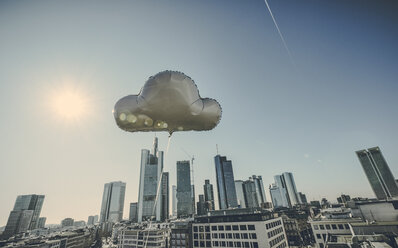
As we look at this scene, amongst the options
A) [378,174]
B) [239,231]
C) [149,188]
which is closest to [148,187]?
[149,188]

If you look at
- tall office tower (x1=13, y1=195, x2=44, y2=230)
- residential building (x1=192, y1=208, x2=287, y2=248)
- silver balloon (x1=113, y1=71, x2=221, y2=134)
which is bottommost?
residential building (x1=192, y1=208, x2=287, y2=248)

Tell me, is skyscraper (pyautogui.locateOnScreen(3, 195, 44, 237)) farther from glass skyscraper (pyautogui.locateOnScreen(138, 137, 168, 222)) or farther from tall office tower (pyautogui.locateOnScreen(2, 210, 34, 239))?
glass skyscraper (pyautogui.locateOnScreen(138, 137, 168, 222))

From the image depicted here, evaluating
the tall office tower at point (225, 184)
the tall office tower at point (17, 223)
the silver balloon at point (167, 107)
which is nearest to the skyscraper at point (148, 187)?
the tall office tower at point (225, 184)

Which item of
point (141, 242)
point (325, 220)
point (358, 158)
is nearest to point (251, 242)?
point (325, 220)

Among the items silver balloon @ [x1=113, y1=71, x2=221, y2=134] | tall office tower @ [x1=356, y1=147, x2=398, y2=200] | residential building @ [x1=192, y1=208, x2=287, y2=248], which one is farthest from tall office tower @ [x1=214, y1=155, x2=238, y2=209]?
silver balloon @ [x1=113, y1=71, x2=221, y2=134]

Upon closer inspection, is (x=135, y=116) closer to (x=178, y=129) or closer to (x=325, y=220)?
(x=178, y=129)

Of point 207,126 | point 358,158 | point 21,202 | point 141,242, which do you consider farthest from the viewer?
point 358,158

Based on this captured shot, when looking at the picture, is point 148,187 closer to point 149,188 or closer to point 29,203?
point 149,188
